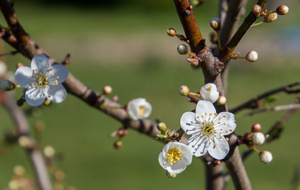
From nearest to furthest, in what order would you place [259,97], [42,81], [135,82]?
1. [42,81]
2. [259,97]
3. [135,82]

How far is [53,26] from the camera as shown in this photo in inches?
362

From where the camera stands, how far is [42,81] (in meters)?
0.91

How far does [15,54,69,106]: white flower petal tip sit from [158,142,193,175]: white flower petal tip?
33cm

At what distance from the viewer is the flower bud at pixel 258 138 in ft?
2.58

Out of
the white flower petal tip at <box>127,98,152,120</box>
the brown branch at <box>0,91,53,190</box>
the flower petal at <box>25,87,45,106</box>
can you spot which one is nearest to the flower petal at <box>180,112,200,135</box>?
the white flower petal tip at <box>127,98,152,120</box>

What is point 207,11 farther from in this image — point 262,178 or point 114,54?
point 262,178

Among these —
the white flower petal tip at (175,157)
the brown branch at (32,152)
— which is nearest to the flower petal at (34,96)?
the white flower petal tip at (175,157)

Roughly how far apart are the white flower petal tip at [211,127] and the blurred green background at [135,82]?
816 mm

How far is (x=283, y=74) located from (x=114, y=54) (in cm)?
380

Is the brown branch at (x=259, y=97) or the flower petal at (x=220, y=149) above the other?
the flower petal at (x=220, y=149)

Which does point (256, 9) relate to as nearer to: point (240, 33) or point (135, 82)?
point (240, 33)

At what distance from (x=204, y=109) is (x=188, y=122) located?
0.05m

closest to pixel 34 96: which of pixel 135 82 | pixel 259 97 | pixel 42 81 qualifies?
pixel 42 81

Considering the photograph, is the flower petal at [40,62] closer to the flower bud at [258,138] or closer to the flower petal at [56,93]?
the flower petal at [56,93]
